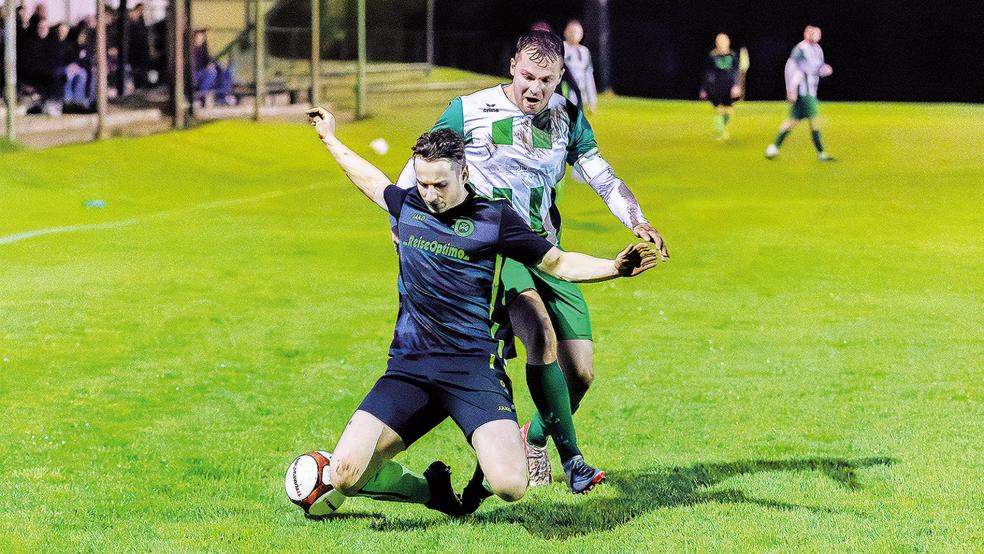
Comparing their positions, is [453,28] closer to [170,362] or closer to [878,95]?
[878,95]

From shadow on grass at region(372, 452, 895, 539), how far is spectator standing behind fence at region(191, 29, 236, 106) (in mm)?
22214

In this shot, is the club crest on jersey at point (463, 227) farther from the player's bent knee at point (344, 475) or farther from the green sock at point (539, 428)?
the green sock at point (539, 428)

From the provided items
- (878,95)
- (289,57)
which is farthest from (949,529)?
Result: (878,95)

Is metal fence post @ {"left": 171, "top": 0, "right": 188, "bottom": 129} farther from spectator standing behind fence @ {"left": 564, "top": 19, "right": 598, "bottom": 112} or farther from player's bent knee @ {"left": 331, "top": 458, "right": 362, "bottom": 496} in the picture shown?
player's bent knee @ {"left": 331, "top": 458, "right": 362, "bottom": 496}

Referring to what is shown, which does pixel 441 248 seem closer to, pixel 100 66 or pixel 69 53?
pixel 100 66

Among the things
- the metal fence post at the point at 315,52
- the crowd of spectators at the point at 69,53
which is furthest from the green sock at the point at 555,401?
the metal fence post at the point at 315,52

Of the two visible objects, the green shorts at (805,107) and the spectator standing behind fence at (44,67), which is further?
the green shorts at (805,107)

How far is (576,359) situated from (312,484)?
150 cm

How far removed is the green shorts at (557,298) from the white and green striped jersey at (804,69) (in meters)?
17.9

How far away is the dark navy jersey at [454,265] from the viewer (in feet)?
19.5

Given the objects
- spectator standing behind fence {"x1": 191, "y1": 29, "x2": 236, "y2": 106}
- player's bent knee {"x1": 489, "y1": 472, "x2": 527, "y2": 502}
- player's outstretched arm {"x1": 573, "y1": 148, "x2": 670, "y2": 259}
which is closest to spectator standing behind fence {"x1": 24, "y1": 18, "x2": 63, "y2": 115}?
spectator standing behind fence {"x1": 191, "y1": 29, "x2": 236, "y2": 106}

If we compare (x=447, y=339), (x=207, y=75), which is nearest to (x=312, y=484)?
(x=447, y=339)

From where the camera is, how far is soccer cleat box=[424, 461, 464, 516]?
6207 millimetres

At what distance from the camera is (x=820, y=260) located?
16.1m
